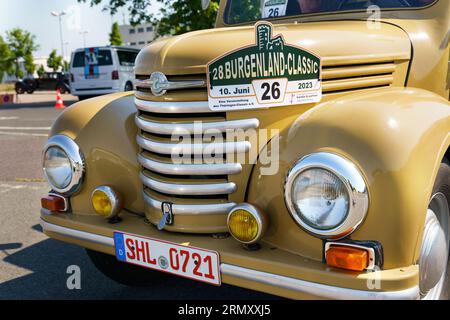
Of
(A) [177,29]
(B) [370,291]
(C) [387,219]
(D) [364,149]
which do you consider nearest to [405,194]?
(C) [387,219]

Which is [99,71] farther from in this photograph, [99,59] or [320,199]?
[320,199]

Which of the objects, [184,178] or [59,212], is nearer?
[184,178]

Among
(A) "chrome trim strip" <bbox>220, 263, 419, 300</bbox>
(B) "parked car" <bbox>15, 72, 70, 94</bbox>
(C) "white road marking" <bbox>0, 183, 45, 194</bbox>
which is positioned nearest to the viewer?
(A) "chrome trim strip" <bbox>220, 263, 419, 300</bbox>

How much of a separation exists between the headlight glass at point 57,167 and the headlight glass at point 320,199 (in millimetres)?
1392

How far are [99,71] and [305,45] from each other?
14893 mm

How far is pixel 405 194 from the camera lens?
1.81 meters

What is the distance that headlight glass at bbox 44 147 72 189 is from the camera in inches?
105

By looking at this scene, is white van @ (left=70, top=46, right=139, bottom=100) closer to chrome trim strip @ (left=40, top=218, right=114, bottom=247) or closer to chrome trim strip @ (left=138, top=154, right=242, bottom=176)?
chrome trim strip @ (left=40, top=218, right=114, bottom=247)

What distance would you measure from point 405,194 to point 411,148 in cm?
20

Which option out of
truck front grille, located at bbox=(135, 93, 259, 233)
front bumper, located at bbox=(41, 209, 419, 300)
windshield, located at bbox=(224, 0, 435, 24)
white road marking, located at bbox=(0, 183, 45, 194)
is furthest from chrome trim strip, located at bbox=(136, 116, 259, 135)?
white road marking, located at bbox=(0, 183, 45, 194)

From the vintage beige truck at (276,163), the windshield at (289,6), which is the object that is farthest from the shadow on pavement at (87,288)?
the windshield at (289,6)

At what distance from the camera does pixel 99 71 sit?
16.2 meters

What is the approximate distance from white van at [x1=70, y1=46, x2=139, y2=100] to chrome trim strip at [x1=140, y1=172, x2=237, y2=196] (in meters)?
14.3
